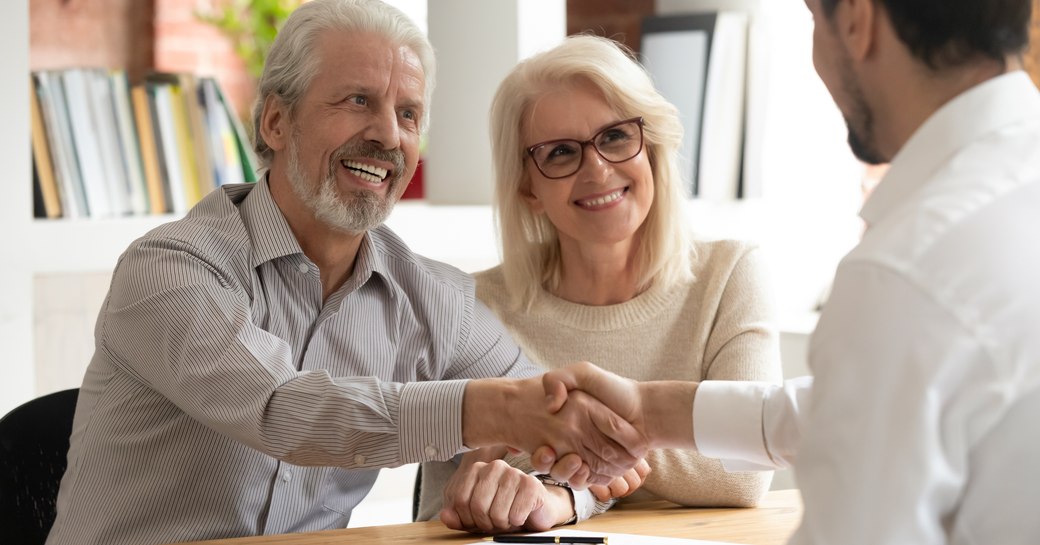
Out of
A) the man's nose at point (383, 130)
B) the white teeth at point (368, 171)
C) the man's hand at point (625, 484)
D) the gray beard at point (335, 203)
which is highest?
the man's nose at point (383, 130)

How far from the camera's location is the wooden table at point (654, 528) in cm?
164

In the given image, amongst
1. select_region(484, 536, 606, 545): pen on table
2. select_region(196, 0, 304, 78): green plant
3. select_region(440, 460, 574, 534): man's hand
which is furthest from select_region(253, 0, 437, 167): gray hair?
select_region(196, 0, 304, 78): green plant

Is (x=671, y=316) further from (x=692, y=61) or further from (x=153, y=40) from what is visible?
(x=153, y=40)

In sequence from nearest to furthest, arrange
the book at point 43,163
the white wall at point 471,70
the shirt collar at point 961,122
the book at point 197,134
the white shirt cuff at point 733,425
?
the shirt collar at point 961,122
the white shirt cuff at point 733,425
the book at point 43,163
the book at point 197,134
the white wall at point 471,70

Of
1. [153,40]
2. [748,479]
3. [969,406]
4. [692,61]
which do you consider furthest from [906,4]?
[153,40]

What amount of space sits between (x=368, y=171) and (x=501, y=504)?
2.23 feet

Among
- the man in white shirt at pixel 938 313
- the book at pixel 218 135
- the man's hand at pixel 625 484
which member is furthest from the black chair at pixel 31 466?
the man in white shirt at pixel 938 313

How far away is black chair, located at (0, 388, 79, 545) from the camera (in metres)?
1.88

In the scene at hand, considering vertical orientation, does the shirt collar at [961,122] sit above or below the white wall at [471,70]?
above

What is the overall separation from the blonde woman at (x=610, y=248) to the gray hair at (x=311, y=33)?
0.31 metres

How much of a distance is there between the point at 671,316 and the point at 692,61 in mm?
1372

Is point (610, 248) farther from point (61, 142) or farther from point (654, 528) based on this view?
point (61, 142)

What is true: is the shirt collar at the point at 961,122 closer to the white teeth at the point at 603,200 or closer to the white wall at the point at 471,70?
the white teeth at the point at 603,200

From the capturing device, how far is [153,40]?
4.96 meters
